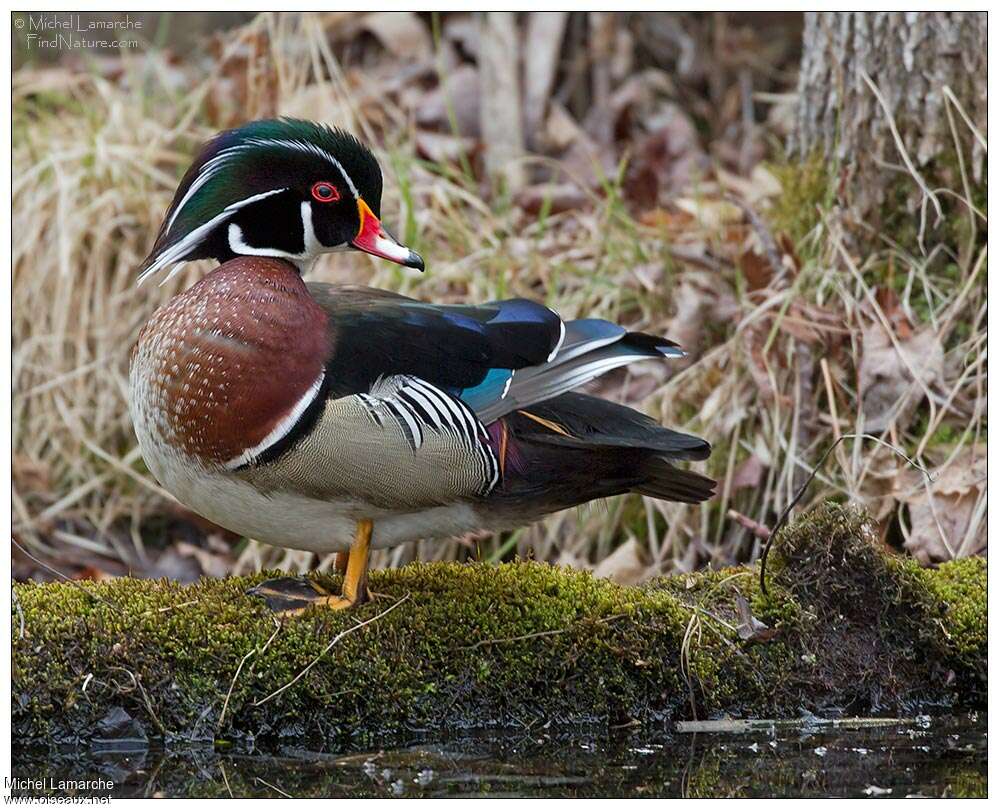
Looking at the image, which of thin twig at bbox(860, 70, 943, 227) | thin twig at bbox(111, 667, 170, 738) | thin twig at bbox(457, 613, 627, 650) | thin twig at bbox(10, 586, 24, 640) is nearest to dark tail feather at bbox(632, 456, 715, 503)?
thin twig at bbox(457, 613, 627, 650)

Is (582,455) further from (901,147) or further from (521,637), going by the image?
(901,147)

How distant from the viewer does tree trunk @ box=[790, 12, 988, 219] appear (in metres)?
4.53

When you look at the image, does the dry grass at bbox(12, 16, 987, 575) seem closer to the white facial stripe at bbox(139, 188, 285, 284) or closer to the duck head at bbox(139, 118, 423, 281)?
the duck head at bbox(139, 118, 423, 281)

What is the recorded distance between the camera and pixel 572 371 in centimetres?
311

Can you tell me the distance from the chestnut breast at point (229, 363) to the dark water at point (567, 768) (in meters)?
0.66

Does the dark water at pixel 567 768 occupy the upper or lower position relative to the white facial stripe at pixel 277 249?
lower

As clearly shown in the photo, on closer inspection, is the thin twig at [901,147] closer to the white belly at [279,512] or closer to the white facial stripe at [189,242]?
the white belly at [279,512]

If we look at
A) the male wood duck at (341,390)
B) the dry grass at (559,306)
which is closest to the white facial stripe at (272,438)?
the male wood duck at (341,390)

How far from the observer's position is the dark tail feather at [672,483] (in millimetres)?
3207

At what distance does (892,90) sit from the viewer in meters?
4.63

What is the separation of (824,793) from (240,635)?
4.09 ft

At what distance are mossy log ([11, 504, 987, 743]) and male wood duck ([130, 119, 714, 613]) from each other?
0.55ft

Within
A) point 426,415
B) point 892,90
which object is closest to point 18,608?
point 426,415

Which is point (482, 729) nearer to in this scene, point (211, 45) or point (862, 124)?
point (862, 124)
